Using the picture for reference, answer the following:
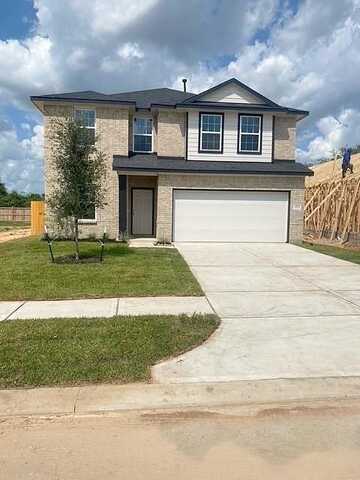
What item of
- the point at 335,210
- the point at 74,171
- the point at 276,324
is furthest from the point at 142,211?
the point at 276,324

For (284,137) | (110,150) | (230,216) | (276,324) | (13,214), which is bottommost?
(276,324)

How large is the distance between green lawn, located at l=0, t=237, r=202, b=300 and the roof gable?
8815 millimetres

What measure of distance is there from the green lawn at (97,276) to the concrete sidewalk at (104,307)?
0.40 m

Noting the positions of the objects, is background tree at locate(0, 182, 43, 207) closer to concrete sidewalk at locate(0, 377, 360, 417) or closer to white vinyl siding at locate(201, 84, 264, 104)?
white vinyl siding at locate(201, 84, 264, 104)

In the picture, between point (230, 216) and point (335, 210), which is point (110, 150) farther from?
point (335, 210)

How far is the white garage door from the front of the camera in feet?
60.4

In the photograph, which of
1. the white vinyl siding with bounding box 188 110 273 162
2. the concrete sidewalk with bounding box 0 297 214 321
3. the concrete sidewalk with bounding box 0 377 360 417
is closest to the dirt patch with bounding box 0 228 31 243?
the white vinyl siding with bounding box 188 110 273 162

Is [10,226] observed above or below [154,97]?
below

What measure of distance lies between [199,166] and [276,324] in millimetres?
12876

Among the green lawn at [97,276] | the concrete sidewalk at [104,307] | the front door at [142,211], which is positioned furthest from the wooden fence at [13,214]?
the concrete sidewalk at [104,307]

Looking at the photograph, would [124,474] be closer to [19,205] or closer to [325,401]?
[325,401]

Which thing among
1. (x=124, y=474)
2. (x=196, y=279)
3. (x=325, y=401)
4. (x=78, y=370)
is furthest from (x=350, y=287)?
(x=124, y=474)

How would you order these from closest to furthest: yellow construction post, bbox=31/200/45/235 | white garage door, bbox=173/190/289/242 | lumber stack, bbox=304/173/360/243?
white garage door, bbox=173/190/289/242 → lumber stack, bbox=304/173/360/243 → yellow construction post, bbox=31/200/45/235

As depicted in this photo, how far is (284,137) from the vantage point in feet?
65.1
